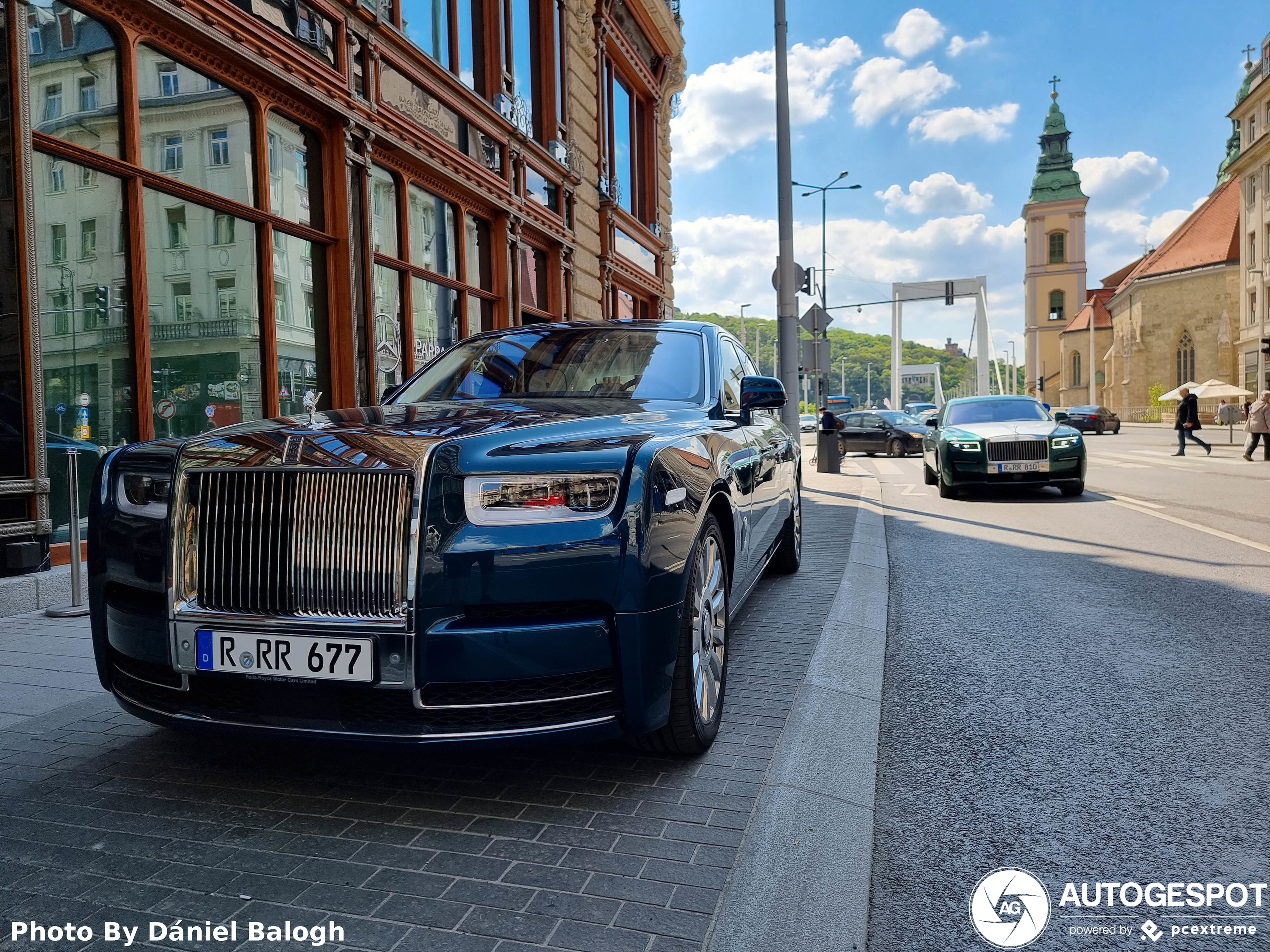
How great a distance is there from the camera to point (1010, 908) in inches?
90.7

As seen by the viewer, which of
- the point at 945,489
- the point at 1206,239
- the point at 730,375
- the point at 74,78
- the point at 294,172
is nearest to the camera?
the point at 730,375

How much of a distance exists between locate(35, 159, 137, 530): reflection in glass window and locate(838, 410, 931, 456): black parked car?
78.4 ft

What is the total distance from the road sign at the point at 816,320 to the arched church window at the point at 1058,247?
286 ft

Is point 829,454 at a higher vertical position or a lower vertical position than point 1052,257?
lower

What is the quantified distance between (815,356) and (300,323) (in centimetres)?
956

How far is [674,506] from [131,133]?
592 cm

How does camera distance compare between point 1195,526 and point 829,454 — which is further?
point 829,454

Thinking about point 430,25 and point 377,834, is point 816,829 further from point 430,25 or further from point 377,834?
point 430,25

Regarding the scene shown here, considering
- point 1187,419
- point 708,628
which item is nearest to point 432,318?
point 708,628

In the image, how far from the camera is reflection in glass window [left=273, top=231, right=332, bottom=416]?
841cm

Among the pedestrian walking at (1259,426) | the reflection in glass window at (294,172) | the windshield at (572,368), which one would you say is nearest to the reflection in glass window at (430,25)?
the reflection in glass window at (294,172)

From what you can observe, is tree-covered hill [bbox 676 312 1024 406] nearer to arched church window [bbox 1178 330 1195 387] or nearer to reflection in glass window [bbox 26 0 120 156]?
arched church window [bbox 1178 330 1195 387]

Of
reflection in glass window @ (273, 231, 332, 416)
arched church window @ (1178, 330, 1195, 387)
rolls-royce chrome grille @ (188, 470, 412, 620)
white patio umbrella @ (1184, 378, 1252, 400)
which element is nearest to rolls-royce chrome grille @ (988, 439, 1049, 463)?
reflection in glass window @ (273, 231, 332, 416)

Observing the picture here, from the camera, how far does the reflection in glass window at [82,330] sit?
→ 6094 millimetres
